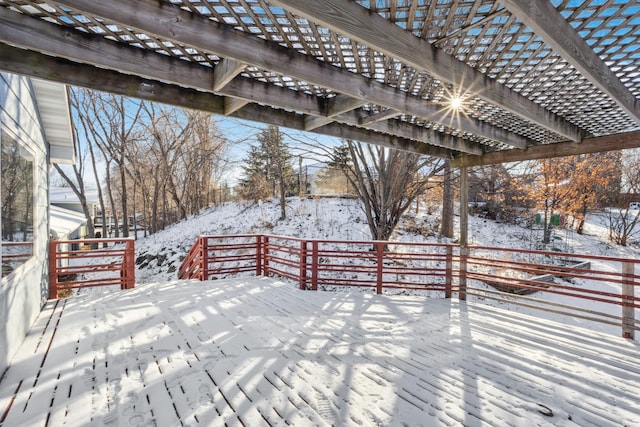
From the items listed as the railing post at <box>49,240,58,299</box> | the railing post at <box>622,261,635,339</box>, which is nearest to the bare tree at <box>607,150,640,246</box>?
the railing post at <box>622,261,635,339</box>

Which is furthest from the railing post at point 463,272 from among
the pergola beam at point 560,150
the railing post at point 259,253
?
the railing post at point 259,253

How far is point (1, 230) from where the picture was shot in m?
2.49

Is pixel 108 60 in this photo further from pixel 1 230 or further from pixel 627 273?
pixel 627 273

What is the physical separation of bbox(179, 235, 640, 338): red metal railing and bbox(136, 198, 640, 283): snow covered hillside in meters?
1.24

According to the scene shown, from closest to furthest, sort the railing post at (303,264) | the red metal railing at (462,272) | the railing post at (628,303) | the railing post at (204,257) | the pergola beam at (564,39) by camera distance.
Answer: the pergola beam at (564,39) < the railing post at (628,303) < the red metal railing at (462,272) < the railing post at (303,264) < the railing post at (204,257)

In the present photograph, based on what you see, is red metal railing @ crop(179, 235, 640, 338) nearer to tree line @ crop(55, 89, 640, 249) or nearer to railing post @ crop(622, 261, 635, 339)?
railing post @ crop(622, 261, 635, 339)

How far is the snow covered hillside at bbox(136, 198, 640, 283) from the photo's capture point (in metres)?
10.7

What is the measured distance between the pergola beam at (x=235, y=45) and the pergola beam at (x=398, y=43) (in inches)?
22.3

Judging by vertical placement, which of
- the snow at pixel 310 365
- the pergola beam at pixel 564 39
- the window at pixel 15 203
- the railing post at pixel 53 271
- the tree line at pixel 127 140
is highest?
the tree line at pixel 127 140

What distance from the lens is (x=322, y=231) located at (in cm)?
1075

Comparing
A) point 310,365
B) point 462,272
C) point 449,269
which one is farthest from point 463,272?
point 310,365

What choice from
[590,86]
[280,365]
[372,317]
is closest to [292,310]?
[372,317]

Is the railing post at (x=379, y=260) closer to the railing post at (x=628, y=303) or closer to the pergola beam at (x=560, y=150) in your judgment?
the pergola beam at (x=560, y=150)

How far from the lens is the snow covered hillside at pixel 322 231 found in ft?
35.0
